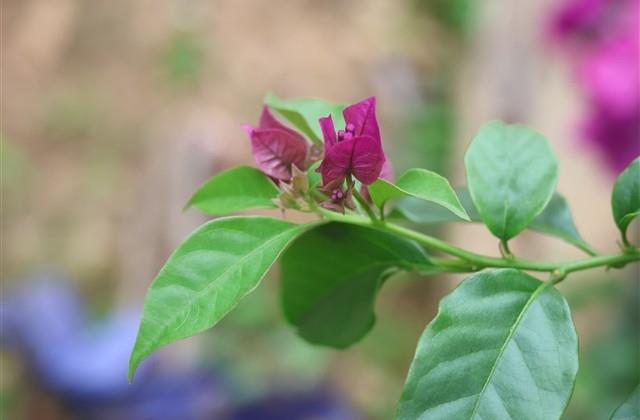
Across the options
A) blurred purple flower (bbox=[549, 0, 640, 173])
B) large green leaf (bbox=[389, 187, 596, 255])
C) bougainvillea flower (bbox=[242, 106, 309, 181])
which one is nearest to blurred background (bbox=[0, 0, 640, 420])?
blurred purple flower (bbox=[549, 0, 640, 173])

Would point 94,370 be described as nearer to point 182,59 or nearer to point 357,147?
point 182,59

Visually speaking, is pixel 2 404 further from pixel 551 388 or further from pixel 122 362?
pixel 551 388

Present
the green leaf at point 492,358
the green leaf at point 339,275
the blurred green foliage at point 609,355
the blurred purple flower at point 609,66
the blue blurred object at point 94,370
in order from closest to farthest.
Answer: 1. the green leaf at point 492,358
2. the green leaf at point 339,275
3. the blurred purple flower at point 609,66
4. the blurred green foliage at point 609,355
5. the blue blurred object at point 94,370

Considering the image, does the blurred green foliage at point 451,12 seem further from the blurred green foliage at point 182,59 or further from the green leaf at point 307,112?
Answer: the green leaf at point 307,112

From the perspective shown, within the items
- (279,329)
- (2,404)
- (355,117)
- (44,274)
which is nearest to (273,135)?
(355,117)

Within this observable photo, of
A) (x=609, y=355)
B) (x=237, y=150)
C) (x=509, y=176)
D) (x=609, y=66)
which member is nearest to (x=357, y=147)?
(x=509, y=176)

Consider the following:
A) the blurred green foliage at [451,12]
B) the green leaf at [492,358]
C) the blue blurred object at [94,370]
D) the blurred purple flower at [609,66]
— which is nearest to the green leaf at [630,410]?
the green leaf at [492,358]
